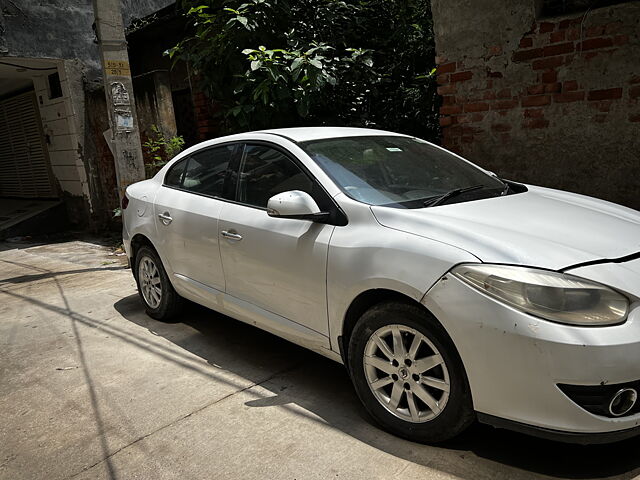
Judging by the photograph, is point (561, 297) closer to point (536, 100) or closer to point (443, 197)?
point (443, 197)

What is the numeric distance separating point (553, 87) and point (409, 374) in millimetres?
3310

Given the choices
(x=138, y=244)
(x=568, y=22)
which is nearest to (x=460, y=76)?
(x=568, y=22)

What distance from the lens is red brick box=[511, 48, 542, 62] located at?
4883 millimetres

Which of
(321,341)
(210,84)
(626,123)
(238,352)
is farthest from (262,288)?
(210,84)

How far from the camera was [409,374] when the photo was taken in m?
2.66

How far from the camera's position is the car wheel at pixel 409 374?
251cm

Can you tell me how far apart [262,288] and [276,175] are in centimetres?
71

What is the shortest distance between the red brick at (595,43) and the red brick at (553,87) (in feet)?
1.06

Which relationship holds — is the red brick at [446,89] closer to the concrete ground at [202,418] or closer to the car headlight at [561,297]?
the concrete ground at [202,418]

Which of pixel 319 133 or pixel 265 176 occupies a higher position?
pixel 319 133

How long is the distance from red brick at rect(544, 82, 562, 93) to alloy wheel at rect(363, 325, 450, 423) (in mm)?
3188

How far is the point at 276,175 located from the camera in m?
3.57

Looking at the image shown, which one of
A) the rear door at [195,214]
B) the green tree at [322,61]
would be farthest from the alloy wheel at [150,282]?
the green tree at [322,61]

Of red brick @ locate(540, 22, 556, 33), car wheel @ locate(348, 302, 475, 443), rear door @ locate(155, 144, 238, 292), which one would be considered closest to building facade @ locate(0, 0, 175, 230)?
rear door @ locate(155, 144, 238, 292)
